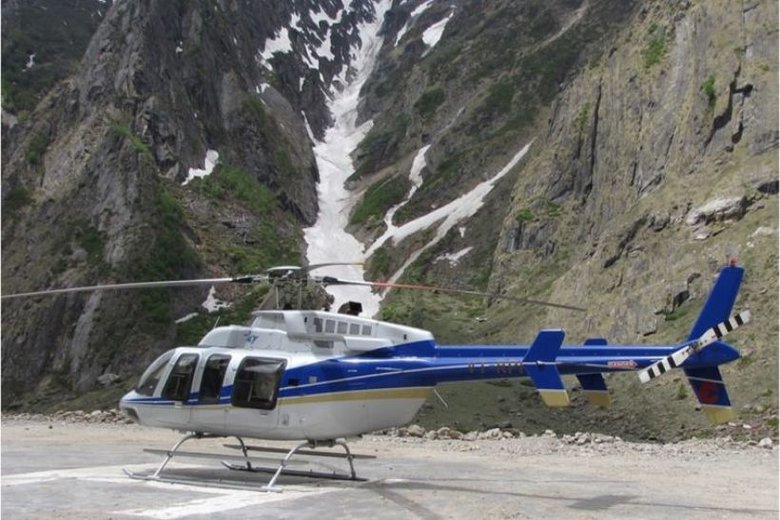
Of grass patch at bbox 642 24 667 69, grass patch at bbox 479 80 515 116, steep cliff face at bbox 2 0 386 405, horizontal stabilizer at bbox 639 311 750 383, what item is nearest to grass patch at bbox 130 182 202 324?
steep cliff face at bbox 2 0 386 405

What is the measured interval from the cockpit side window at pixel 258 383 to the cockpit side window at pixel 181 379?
1077 millimetres

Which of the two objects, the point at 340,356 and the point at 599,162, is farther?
the point at 599,162

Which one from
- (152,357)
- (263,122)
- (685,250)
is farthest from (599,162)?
(263,122)

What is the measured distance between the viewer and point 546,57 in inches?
3723

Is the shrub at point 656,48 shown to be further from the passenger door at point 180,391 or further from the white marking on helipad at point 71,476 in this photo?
the white marking on helipad at point 71,476

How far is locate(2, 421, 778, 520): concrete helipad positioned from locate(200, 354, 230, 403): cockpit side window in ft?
5.01

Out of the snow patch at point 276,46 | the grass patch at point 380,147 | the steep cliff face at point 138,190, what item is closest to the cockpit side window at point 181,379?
the steep cliff face at point 138,190

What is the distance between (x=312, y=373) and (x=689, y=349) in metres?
6.54

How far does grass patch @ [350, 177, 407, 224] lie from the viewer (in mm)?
91312

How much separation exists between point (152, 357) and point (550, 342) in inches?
2030

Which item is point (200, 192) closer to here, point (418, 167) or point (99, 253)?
point (99, 253)

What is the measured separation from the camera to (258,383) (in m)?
14.2

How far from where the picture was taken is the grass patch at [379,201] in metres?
91.3

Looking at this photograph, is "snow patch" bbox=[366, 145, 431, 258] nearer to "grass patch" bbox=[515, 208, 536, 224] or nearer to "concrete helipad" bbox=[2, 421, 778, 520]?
"grass patch" bbox=[515, 208, 536, 224]
